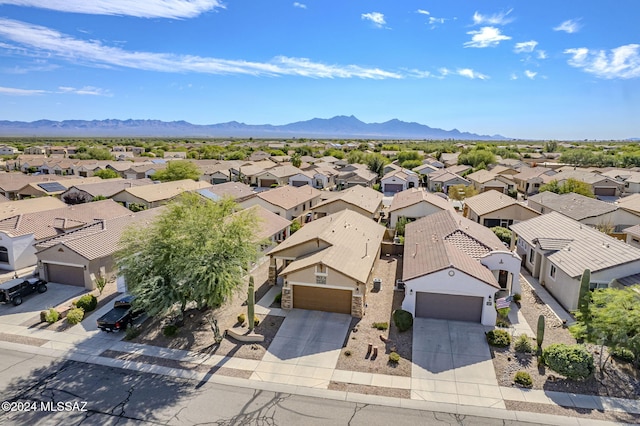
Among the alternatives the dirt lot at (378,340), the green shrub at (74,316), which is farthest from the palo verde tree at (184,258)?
the dirt lot at (378,340)

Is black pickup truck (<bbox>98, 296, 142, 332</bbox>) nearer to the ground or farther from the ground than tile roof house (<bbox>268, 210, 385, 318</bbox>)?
nearer to the ground

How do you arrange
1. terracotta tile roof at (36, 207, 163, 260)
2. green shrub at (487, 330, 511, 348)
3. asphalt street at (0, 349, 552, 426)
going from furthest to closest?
terracotta tile roof at (36, 207, 163, 260) < green shrub at (487, 330, 511, 348) < asphalt street at (0, 349, 552, 426)

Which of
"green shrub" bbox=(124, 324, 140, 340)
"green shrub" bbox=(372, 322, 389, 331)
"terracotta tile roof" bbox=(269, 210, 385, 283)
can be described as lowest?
"green shrub" bbox=(124, 324, 140, 340)

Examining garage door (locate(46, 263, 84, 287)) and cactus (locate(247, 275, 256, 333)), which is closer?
cactus (locate(247, 275, 256, 333))

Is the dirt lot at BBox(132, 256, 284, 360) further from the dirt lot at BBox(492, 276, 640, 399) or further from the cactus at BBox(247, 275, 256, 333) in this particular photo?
the dirt lot at BBox(492, 276, 640, 399)

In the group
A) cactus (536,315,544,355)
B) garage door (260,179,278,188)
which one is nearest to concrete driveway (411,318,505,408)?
cactus (536,315,544,355)

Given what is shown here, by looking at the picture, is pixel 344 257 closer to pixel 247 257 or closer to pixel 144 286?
pixel 247 257

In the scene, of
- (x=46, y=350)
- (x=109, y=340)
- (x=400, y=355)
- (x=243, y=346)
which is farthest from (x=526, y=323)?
(x=46, y=350)
